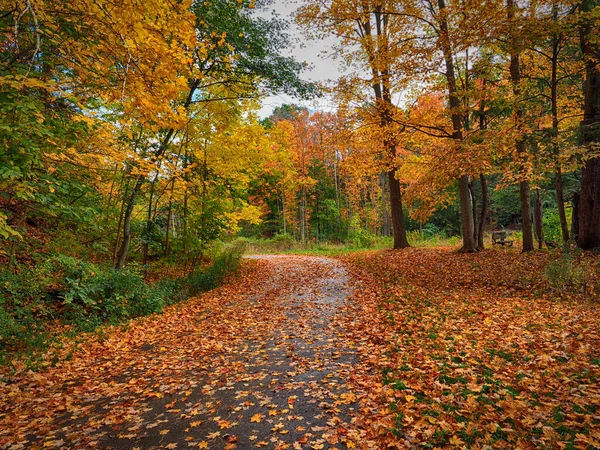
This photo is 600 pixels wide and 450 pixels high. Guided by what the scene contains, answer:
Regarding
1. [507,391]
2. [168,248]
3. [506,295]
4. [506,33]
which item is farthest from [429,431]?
[168,248]

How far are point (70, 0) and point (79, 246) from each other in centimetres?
724

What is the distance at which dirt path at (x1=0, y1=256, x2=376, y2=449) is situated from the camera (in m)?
3.47

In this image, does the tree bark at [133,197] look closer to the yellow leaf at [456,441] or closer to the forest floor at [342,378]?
the forest floor at [342,378]

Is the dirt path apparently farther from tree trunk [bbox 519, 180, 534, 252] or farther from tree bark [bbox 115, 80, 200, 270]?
tree trunk [bbox 519, 180, 534, 252]

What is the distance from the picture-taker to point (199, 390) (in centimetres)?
449

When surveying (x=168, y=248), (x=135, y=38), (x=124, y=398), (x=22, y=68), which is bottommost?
(x=124, y=398)

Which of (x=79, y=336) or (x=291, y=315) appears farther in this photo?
(x=291, y=315)

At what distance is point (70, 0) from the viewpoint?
163 inches

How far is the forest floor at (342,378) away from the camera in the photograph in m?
3.36

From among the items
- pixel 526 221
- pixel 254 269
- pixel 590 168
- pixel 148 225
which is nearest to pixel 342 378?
pixel 148 225

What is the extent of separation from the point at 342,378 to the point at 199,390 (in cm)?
199

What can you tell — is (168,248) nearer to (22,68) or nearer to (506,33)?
(22,68)

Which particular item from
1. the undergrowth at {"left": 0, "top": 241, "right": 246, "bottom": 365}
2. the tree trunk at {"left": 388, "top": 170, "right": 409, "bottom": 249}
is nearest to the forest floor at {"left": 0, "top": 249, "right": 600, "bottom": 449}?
the undergrowth at {"left": 0, "top": 241, "right": 246, "bottom": 365}

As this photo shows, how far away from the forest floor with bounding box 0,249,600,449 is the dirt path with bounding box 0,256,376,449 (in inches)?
0.9
